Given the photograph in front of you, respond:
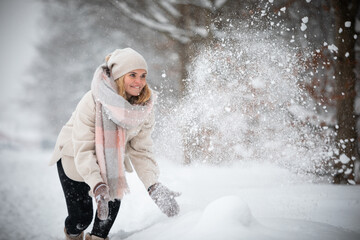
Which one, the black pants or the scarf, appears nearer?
the scarf

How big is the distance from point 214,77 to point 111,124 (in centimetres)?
254

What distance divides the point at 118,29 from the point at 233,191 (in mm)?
3941

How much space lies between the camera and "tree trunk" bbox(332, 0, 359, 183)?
114 inches

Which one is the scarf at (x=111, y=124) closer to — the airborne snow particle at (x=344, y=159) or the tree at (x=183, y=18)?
the airborne snow particle at (x=344, y=159)

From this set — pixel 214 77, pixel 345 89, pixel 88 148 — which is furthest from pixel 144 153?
pixel 345 89

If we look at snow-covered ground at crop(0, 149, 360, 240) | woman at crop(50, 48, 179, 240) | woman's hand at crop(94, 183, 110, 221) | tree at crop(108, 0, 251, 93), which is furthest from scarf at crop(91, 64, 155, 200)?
tree at crop(108, 0, 251, 93)

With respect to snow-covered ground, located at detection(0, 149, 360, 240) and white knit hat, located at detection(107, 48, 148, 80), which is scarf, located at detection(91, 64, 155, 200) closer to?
white knit hat, located at detection(107, 48, 148, 80)

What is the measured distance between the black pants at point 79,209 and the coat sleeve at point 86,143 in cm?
32

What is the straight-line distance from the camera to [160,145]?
4.78 metres

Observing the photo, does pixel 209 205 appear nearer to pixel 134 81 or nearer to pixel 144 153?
pixel 144 153

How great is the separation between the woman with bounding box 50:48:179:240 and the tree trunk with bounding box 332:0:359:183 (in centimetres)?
233

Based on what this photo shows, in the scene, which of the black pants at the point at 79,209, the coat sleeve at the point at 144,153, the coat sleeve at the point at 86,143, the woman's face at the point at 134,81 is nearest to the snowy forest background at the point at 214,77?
the black pants at the point at 79,209

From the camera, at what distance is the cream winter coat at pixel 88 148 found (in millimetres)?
1552

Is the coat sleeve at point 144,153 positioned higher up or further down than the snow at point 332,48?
further down
